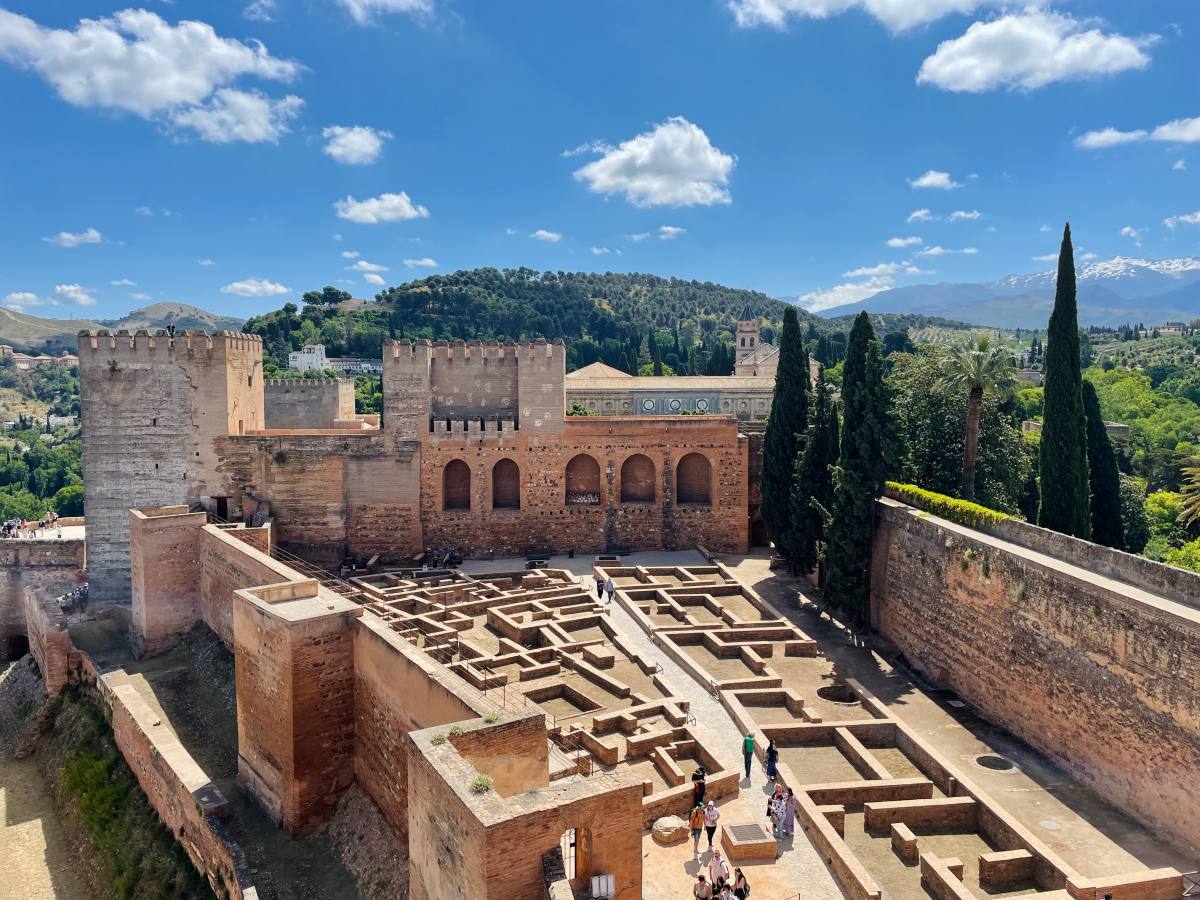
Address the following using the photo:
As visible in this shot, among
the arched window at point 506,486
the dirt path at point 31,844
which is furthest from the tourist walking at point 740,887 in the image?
the arched window at point 506,486

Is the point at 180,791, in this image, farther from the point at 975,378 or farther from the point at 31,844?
the point at 975,378

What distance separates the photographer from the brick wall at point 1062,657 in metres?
11.8

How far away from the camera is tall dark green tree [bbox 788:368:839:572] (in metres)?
23.2

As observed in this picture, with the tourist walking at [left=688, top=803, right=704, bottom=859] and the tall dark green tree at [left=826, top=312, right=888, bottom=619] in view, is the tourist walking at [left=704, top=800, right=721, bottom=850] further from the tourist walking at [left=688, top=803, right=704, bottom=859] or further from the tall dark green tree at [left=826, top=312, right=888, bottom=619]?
the tall dark green tree at [left=826, top=312, right=888, bottom=619]

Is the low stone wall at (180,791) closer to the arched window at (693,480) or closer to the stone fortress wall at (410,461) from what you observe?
the stone fortress wall at (410,461)

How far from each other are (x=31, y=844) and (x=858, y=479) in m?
19.9

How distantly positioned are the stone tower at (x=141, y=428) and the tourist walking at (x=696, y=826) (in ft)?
59.6

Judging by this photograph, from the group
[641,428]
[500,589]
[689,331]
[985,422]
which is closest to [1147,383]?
[985,422]

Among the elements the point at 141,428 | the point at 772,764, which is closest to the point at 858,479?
the point at 772,764

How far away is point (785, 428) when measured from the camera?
25.0 meters

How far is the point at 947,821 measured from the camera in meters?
12.3

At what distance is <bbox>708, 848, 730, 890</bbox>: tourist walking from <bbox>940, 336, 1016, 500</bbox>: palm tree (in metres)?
14.3

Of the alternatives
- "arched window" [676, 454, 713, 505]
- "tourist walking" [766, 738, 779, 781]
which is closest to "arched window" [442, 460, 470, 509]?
"arched window" [676, 454, 713, 505]

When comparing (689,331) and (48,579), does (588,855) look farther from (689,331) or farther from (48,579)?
(689,331)
